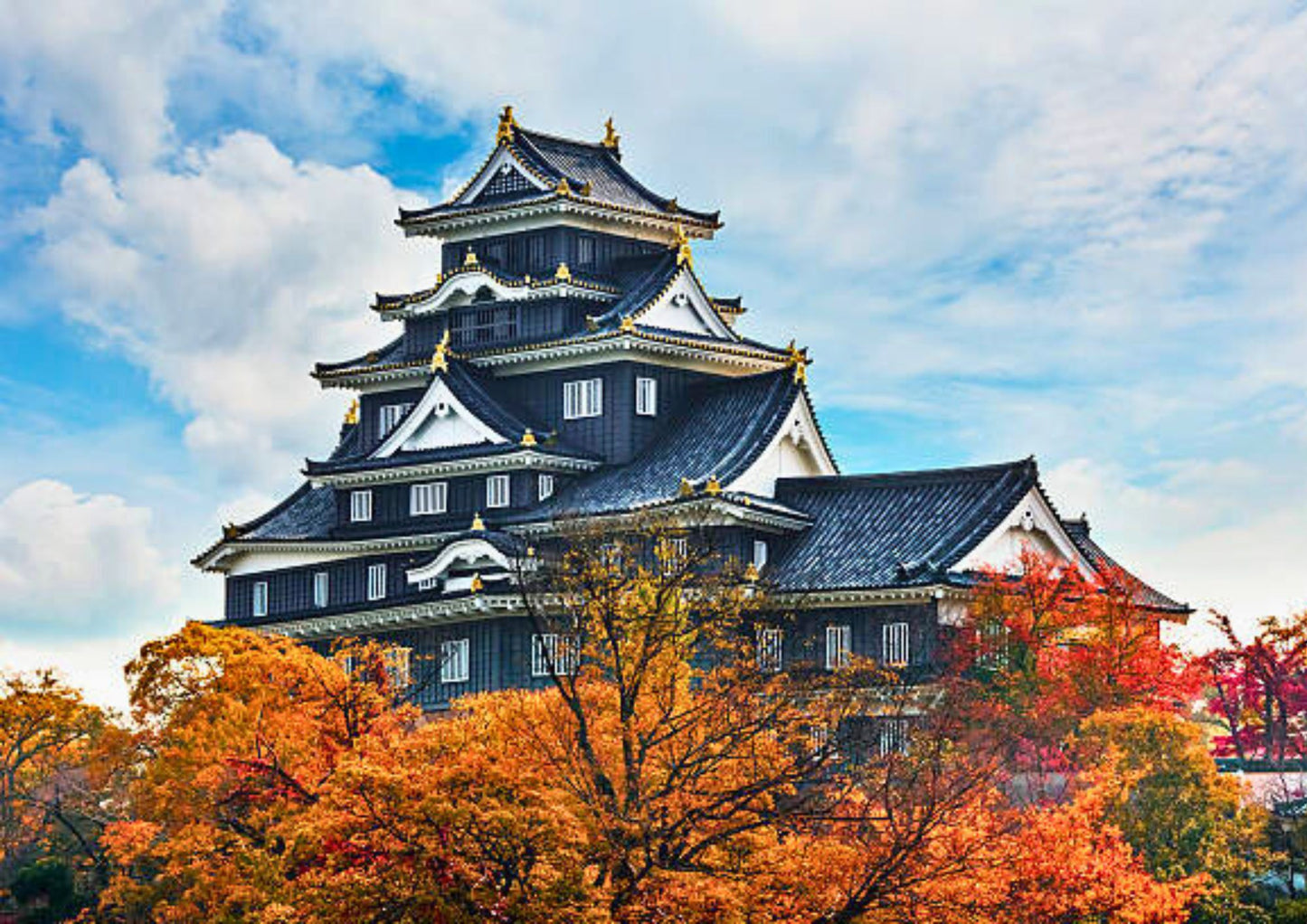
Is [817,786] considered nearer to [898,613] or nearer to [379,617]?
[898,613]

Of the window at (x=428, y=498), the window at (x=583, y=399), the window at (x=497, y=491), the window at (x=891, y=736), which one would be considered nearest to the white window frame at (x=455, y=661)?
the window at (x=497, y=491)

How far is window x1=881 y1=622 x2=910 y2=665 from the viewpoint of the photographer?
167 feet

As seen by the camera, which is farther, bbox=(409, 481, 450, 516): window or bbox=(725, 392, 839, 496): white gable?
bbox=(409, 481, 450, 516): window

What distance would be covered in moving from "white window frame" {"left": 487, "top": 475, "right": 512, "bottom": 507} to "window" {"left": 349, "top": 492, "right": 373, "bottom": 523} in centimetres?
461

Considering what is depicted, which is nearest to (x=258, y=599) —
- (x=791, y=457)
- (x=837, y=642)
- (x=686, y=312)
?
(x=686, y=312)

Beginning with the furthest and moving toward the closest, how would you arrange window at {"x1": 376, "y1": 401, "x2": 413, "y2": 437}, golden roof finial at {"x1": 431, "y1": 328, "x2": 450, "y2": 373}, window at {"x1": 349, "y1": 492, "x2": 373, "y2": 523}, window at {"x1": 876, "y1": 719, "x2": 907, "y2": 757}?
window at {"x1": 376, "y1": 401, "x2": 413, "y2": 437}
window at {"x1": 349, "y1": 492, "x2": 373, "y2": 523}
golden roof finial at {"x1": 431, "y1": 328, "x2": 450, "y2": 373}
window at {"x1": 876, "y1": 719, "x2": 907, "y2": 757}

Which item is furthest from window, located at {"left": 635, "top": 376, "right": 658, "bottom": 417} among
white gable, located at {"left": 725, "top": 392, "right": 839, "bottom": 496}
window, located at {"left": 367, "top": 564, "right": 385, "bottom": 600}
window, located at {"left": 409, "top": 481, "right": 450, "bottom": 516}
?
window, located at {"left": 367, "top": 564, "right": 385, "bottom": 600}

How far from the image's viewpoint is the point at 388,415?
215 feet

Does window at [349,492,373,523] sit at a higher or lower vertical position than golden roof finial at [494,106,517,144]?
lower

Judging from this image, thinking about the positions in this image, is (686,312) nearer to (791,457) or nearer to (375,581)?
(791,457)

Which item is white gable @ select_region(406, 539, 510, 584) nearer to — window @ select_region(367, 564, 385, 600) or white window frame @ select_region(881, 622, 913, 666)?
window @ select_region(367, 564, 385, 600)

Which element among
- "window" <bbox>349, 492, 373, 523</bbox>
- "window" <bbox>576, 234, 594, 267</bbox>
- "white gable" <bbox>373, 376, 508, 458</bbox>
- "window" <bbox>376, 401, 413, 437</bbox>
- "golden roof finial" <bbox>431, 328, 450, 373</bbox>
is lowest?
"window" <bbox>349, 492, 373, 523</bbox>

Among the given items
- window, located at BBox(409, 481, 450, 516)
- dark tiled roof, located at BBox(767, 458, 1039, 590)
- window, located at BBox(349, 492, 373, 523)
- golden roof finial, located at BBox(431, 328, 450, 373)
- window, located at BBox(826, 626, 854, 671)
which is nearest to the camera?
dark tiled roof, located at BBox(767, 458, 1039, 590)

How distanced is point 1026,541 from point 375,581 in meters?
19.5
